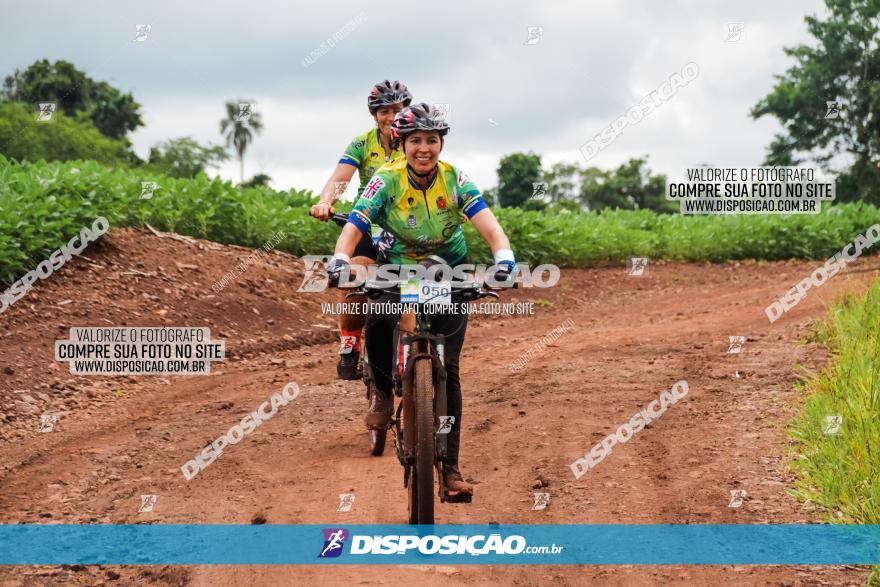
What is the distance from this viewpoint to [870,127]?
41844mm

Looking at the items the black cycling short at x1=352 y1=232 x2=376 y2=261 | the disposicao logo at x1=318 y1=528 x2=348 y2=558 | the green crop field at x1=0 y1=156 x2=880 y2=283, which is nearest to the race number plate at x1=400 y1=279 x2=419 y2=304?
the disposicao logo at x1=318 y1=528 x2=348 y2=558

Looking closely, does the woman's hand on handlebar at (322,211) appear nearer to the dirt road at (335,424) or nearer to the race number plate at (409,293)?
the race number plate at (409,293)

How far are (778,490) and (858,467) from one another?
0.55 meters

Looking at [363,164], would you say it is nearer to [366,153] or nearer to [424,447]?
[366,153]

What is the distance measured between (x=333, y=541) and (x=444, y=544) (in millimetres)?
628

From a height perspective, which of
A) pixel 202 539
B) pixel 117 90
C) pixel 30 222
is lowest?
pixel 202 539

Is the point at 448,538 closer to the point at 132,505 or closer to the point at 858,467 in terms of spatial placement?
the point at 132,505

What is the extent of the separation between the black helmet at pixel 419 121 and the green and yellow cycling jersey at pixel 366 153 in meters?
2.05

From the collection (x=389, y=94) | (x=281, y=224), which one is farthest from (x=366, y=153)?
(x=281, y=224)

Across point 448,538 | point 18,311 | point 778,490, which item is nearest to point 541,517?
point 448,538

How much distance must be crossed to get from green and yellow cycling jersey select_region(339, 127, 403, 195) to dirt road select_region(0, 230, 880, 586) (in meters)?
2.27

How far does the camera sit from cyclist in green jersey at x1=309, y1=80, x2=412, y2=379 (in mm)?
7011

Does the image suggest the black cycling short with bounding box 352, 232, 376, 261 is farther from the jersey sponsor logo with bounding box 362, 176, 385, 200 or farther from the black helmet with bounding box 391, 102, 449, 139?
the black helmet with bounding box 391, 102, 449, 139

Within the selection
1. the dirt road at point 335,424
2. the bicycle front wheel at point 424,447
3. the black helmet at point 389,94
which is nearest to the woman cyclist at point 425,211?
the bicycle front wheel at point 424,447
